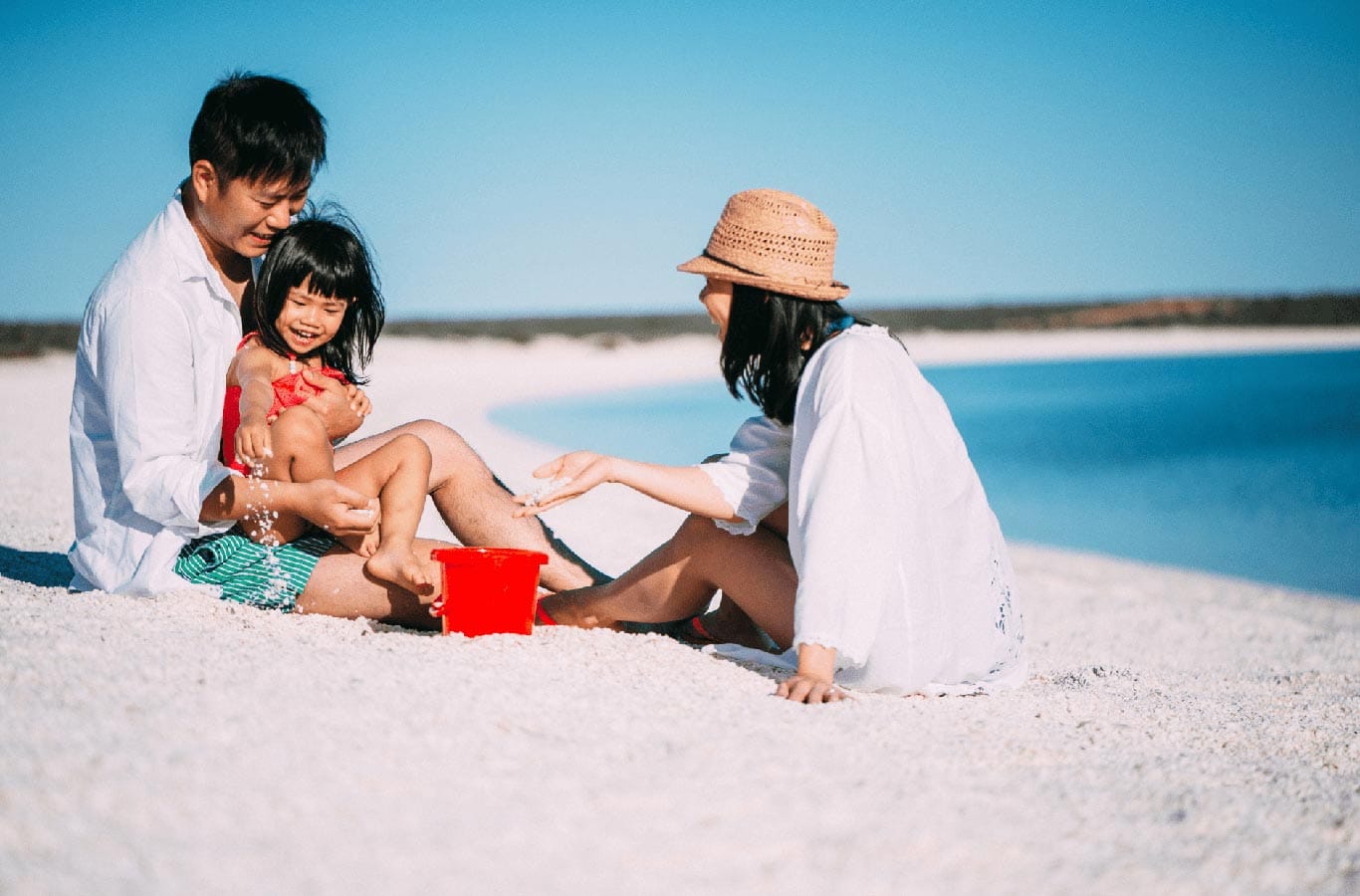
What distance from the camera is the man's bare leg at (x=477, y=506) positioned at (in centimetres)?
357

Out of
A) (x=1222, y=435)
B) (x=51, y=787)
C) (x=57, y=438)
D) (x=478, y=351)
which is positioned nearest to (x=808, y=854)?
(x=51, y=787)

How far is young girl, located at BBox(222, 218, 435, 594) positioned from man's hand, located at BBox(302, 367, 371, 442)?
0.08ft

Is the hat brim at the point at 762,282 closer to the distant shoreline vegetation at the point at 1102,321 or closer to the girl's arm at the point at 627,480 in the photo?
the girl's arm at the point at 627,480

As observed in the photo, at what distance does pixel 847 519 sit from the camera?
282 centimetres

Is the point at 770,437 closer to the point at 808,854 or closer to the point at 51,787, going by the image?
the point at 808,854

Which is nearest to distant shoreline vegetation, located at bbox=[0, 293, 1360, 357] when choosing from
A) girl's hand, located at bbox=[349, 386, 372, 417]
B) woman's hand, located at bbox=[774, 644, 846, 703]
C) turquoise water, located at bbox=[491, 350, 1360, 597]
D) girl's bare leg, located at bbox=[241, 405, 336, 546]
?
turquoise water, located at bbox=[491, 350, 1360, 597]

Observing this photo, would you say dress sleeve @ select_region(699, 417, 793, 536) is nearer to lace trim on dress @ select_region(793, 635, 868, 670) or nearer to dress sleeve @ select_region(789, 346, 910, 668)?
dress sleeve @ select_region(789, 346, 910, 668)

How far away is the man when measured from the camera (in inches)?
122

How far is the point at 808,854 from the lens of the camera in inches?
75.1

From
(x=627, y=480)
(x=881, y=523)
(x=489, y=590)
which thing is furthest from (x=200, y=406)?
(x=881, y=523)

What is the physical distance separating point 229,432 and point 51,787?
5.14ft

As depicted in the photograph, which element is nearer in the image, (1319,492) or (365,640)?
(365,640)

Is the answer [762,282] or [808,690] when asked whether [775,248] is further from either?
[808,690]

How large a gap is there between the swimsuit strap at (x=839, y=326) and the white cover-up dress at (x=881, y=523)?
0.08 metres
